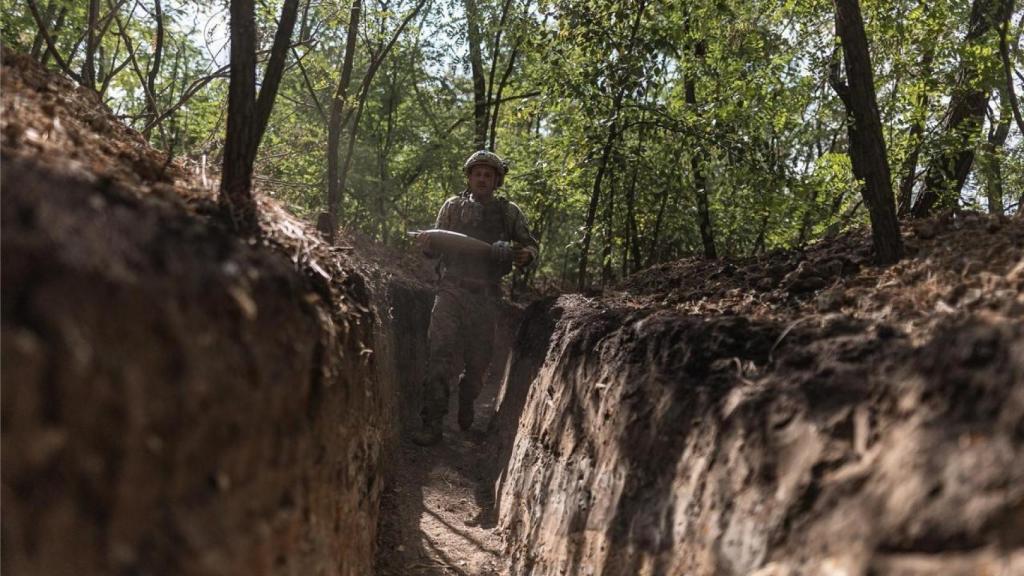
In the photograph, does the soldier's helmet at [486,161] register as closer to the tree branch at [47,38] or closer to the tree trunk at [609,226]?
the tree trunk at [609,226]

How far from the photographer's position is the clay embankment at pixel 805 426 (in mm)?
1865

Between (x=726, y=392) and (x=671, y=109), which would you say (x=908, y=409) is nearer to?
(x=726, y=392)

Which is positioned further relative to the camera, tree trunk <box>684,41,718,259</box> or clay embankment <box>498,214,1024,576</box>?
tree trunk <box>684,41,718,259</box>

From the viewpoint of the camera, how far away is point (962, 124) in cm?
686

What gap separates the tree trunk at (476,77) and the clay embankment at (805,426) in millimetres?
8676

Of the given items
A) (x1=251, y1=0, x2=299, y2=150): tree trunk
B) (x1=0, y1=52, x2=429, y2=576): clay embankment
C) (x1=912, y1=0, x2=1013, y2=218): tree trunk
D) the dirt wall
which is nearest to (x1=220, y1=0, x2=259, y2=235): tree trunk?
(x1=251, y1=0, x2=299, y2=150): tree trunk

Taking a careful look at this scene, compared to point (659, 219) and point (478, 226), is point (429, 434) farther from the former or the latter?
point (659, 219)

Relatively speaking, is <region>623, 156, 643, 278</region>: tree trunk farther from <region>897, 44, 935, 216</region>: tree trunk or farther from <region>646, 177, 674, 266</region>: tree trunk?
<region>897, 44, 935, 216</region>: tree trunk

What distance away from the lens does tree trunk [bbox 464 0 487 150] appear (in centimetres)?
1249

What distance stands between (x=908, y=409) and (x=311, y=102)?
39.2 ft

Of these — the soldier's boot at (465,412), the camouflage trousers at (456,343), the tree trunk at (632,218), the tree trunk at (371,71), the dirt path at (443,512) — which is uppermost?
the tree trunk at (371,71)

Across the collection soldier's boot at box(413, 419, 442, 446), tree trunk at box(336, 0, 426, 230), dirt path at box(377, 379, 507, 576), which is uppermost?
tree trunk at box(336, 0, 426, 230)

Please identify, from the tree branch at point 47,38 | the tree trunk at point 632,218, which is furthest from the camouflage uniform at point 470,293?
the tree branch at point 47,38

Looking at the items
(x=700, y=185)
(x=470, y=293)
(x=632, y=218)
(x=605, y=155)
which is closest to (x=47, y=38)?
(x=470, y=293)
